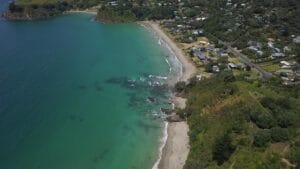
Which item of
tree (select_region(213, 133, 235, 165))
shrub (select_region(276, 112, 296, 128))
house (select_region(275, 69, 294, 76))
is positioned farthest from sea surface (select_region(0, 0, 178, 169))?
house (select_region(275, 69, 294, 76))

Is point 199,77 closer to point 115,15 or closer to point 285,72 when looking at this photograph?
point 285,72

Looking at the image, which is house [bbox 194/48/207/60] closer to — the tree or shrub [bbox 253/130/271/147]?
shrub [bbox 253/130/271/147]

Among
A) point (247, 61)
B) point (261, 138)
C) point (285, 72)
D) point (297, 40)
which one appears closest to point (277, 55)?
point (247, 61)

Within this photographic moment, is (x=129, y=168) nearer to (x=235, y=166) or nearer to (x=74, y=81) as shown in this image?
(x=235, y=166)

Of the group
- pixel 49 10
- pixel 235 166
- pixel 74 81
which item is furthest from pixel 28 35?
pixel 235 166

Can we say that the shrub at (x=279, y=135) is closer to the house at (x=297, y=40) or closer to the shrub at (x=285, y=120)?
the shrub at (x=285, y=120)

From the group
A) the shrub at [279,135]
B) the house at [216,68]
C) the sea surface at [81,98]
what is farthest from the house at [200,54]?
the shrub at [279,135]
